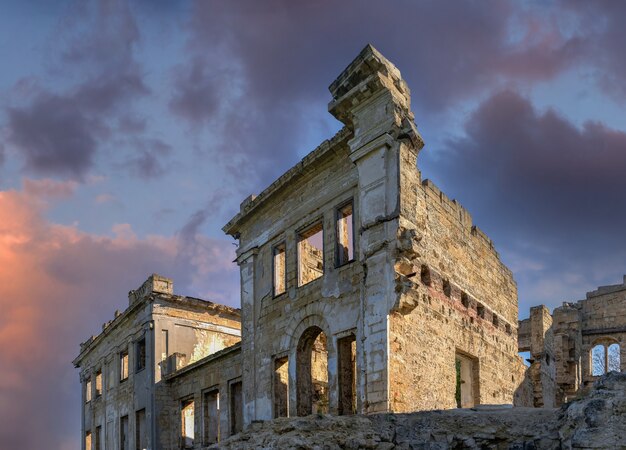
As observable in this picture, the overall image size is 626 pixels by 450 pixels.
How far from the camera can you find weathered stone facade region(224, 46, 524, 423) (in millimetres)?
13703

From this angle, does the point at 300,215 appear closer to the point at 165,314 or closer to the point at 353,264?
the point at 353,264

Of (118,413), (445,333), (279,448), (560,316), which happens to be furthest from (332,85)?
(560,316)

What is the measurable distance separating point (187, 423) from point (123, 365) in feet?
17.5

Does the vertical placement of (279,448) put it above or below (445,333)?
below

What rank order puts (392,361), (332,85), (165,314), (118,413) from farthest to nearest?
(118,413)
(165,314)
(332,85)
(392,361)

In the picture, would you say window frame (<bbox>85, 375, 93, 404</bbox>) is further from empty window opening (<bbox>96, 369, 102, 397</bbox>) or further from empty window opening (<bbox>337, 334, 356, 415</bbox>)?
empty window opening (<bbox>337, 334, 356, 415</bbox>)

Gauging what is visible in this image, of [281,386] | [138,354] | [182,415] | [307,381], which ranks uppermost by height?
[138,354]

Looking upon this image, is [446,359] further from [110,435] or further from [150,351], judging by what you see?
[110,435]

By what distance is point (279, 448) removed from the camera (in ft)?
30.3

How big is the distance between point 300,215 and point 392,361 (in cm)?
487

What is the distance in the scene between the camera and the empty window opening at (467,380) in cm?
1692

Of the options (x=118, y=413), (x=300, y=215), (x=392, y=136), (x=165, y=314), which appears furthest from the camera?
(x=118, y=413)

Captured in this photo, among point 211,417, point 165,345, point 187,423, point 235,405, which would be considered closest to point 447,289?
point 235,405

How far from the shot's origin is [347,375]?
48.8ft
